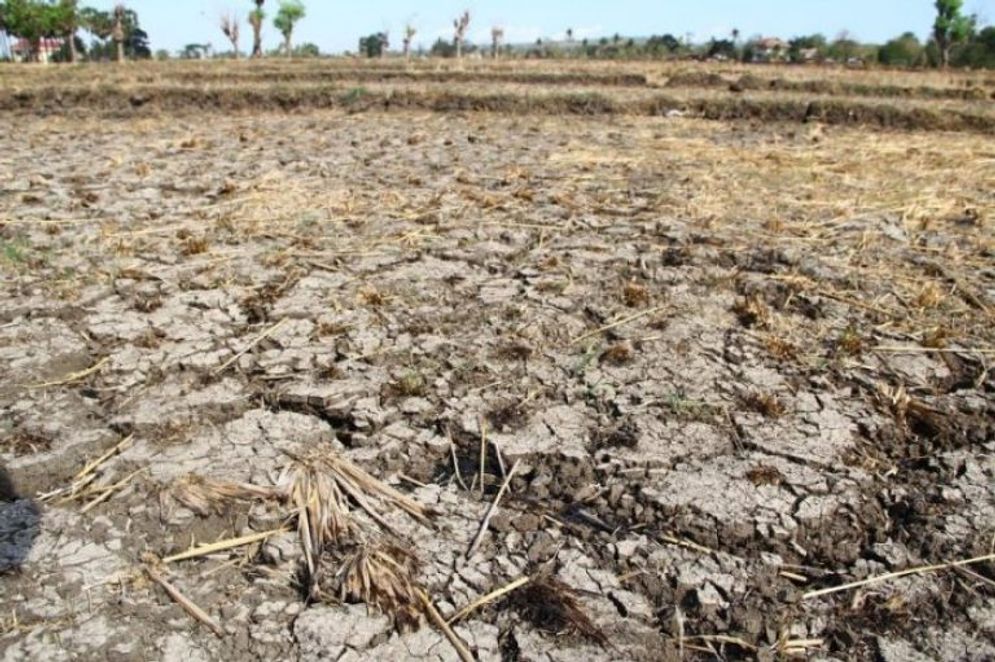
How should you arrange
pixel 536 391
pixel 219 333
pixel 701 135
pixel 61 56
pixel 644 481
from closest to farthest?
pixel 644 481 → pixel 536 391 → pixel 219 333 → pixel 701 135 → pixel 61 56

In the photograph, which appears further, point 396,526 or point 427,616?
point 396,526

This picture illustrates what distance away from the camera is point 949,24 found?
28.7 meters

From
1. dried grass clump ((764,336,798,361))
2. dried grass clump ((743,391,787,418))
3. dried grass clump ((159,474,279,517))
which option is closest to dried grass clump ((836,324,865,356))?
dried grass clump ((764,336,798,361))

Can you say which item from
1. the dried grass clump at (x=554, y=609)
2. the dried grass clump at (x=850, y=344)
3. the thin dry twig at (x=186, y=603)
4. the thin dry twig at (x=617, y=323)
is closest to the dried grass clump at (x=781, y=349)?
the dried grass clump at (x=850, y=344)

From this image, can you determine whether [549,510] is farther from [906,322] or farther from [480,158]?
[480,158]

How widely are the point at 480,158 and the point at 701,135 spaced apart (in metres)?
2.94

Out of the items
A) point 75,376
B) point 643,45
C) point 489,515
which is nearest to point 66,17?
point 643,45

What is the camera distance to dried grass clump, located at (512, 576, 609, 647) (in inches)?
67.1

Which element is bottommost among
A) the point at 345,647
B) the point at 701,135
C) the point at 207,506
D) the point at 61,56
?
the point at 345,647

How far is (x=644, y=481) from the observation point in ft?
7.06

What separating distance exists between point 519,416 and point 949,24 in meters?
33.8

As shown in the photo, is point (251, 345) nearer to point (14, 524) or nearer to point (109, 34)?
point (14, 524)

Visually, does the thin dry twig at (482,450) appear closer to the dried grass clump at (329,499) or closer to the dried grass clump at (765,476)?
the dried grass clump at (329,499)

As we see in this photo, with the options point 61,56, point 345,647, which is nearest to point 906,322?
point 345,647
